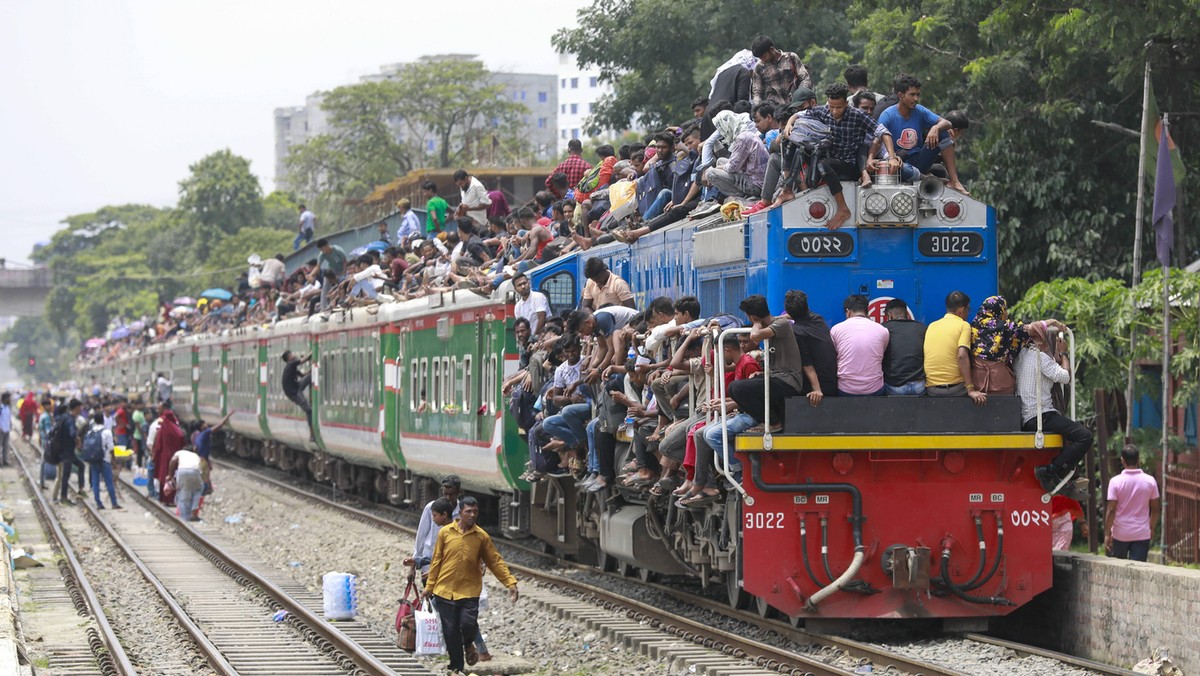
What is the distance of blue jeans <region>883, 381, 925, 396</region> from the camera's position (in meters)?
12.0

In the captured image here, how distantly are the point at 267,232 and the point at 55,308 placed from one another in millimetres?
47938

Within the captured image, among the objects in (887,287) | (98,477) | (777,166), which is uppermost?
(777,166)

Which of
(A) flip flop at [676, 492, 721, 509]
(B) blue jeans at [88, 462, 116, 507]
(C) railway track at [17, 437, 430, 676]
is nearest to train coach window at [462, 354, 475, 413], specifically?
(C) railway track at [17, 437, 430, 676]

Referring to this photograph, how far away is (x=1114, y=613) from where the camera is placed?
38.4 feet

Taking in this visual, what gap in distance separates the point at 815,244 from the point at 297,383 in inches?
813

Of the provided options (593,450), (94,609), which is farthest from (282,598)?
(593,450)

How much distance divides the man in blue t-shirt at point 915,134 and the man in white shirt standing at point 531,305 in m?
5.07

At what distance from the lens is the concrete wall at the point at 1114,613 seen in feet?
35.7

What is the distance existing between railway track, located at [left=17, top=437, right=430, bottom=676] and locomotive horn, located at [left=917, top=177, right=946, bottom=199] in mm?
5161

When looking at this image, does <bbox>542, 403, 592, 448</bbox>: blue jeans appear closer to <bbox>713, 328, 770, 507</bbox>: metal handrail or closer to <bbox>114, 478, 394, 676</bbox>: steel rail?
Result: <bbox>114, 478, 394, 676</bbox>: steel rail

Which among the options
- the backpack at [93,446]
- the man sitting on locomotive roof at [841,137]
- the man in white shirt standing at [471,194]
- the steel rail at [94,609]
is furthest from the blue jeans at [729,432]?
the backpack at [93,446]

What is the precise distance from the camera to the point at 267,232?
8862cm

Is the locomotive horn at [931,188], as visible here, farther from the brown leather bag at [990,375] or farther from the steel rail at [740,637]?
the steel rail at [740,637]

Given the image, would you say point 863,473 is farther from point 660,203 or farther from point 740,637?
point 660,203
